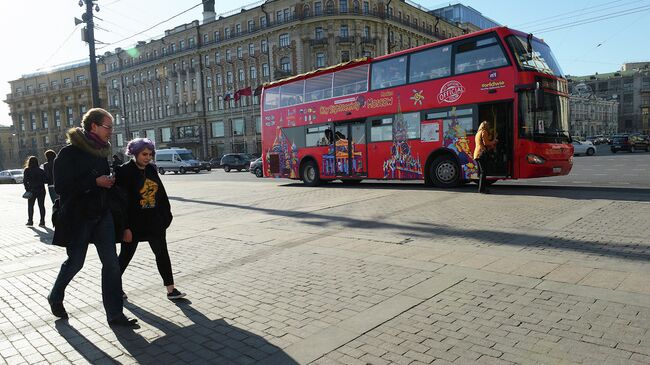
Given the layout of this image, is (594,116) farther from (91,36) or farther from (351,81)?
(91,36)

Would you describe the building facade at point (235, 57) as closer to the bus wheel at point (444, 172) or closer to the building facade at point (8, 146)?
the bus wheel at point (444, 172)

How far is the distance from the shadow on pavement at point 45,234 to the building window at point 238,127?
54970mm

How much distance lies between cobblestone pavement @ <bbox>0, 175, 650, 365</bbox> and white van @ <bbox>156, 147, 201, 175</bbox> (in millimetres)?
33417

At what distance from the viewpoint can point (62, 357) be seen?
3166mm

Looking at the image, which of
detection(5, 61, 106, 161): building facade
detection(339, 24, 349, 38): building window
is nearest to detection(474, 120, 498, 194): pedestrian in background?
detection(339, 24, 349, 38): building window

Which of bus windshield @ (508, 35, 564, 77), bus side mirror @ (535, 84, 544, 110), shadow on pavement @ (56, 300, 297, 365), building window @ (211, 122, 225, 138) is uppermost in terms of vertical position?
building window @ (211, 122, 225, 138)

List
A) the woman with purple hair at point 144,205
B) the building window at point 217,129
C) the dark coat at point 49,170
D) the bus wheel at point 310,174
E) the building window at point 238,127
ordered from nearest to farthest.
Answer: the woman with purple hair at point 144,205 < the dark coat at point 49,170 < the bus wheel at point 310,174 < the building window at point 238,127 < the building window at point 217,129

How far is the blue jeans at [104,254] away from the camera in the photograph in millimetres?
3744

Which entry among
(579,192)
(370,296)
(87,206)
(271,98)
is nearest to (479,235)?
(370,296)

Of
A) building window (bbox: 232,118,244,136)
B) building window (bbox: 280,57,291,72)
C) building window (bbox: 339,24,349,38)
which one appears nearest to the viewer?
building window (bbox: 339,24,349,38)

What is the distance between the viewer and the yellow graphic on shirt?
412cm

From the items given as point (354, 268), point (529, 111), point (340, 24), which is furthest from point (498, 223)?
point (340, 24)

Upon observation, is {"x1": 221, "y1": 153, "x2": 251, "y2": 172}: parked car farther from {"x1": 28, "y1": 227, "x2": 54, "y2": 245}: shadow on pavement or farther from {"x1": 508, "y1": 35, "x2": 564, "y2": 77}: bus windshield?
{"x1": 508, "y1": 35, "x2": 564, "y2": 77}: bus windshield

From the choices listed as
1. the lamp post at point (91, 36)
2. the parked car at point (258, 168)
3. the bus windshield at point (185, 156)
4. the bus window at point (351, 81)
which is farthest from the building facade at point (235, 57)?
the bus window at point (351, 81)
